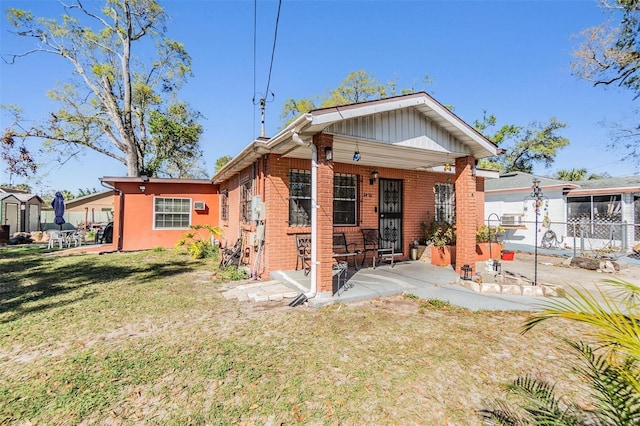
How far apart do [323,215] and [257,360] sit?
2586 millimetres

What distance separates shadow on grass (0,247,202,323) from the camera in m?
5.48

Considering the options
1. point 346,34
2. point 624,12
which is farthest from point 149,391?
point 624,12

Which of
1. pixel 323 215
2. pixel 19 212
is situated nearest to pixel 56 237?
pixel 19 212

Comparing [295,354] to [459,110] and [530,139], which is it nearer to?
[459,110]

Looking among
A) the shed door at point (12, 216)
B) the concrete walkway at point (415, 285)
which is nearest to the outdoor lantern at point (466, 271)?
the concrete walkway at point (415, 285)

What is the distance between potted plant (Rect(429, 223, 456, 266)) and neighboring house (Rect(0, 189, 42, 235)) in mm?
25223

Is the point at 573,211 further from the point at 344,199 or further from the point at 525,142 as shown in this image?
the point at 525,142

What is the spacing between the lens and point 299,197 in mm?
7527

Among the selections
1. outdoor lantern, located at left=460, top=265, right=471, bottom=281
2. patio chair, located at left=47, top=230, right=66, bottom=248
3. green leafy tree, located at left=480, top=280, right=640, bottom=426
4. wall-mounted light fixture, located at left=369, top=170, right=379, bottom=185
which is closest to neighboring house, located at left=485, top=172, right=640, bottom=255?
outdoor lantern, located at left=460, top=265, right=471, bottom=281

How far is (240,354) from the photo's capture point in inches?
136

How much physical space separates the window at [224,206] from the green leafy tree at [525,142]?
21.5 m

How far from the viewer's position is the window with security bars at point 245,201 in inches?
341

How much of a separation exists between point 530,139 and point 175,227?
93.6 ft

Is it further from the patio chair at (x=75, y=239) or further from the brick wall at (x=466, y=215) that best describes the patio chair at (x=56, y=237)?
the brick wall at (x=466, y=215)
